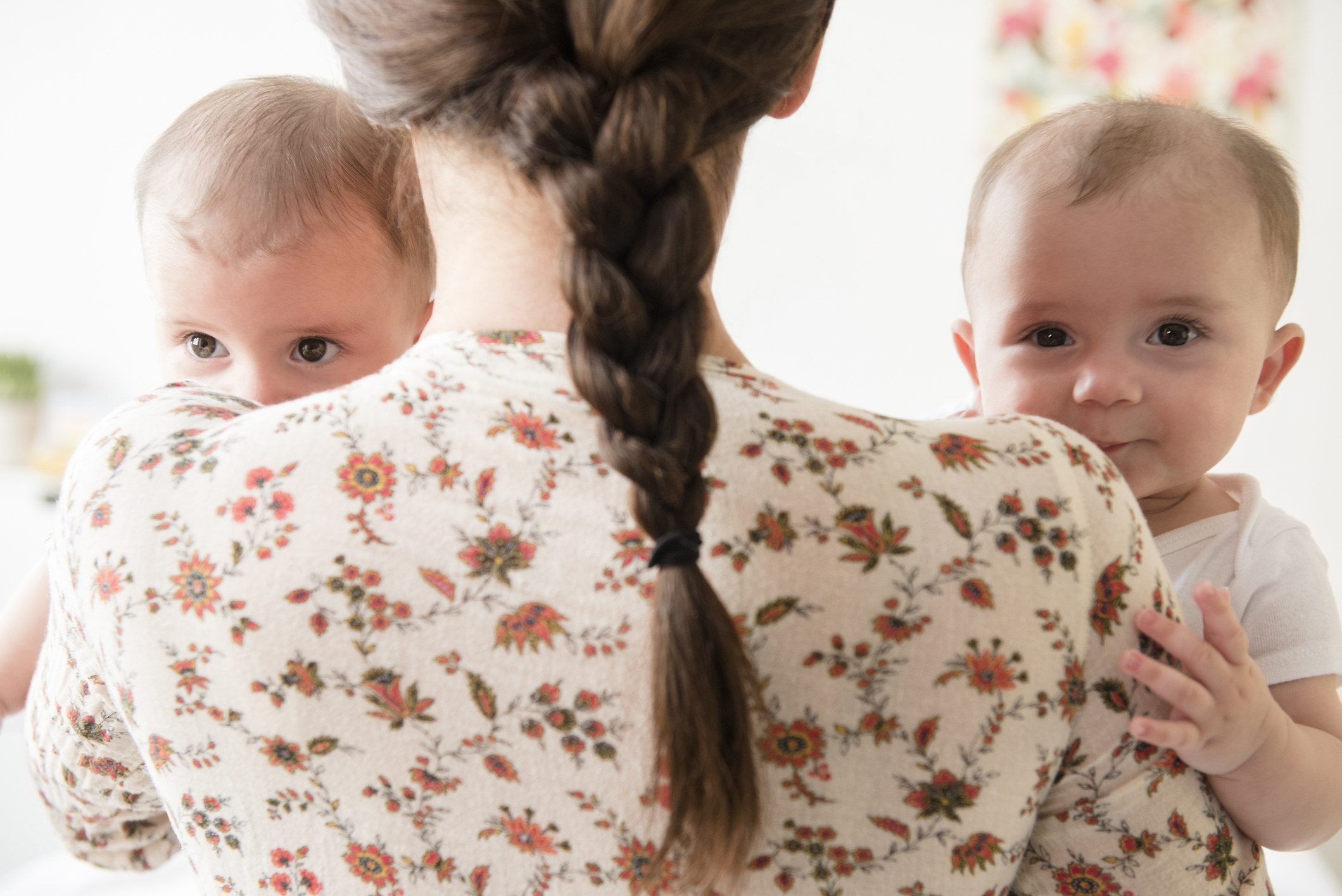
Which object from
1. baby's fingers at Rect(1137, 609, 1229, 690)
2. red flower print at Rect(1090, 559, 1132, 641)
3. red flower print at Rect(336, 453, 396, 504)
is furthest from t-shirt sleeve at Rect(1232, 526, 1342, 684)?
red flower print at Rect(336, 453, 396, 504)

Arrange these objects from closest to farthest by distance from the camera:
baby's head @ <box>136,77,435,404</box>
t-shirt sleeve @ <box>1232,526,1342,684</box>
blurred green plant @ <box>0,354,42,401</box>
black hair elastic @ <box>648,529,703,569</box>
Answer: black hair elastic @ <box>648,529,703,569</box>, t-shirt sleeve @ <box>1232,526,1342,684</box>, baby's head @ <box>136,77,435,404</box>, blurred green plant @ <box>0,354,42,401</box>

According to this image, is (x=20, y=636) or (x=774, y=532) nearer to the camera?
(x=774, y=532)

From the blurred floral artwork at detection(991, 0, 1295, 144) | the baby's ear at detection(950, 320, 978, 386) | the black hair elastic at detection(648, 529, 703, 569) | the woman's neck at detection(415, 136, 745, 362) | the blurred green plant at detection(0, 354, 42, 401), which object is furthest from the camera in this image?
the blurred green plant at detection(0, 354, 42, 401)

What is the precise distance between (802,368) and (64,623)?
264 cm

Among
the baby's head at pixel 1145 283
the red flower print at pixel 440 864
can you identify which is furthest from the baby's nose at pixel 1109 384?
the red flower print at pixel 440 864

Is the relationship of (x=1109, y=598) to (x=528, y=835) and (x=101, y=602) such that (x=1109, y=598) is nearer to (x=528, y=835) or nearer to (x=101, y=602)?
(x=528, y=835)

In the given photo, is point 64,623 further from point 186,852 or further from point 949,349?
point 949,349

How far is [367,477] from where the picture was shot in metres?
0.58

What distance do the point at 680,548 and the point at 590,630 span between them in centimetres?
8

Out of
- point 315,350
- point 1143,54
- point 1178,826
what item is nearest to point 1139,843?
point 1178,826

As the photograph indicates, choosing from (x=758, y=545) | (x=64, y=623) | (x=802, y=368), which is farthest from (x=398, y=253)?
(x=802, y=368)

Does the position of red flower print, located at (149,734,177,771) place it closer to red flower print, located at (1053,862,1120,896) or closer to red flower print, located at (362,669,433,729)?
red flower print, located at (362,669,433,729)

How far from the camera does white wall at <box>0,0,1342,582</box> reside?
2.80m

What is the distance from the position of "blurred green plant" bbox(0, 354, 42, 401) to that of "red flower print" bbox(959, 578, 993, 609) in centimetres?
345
